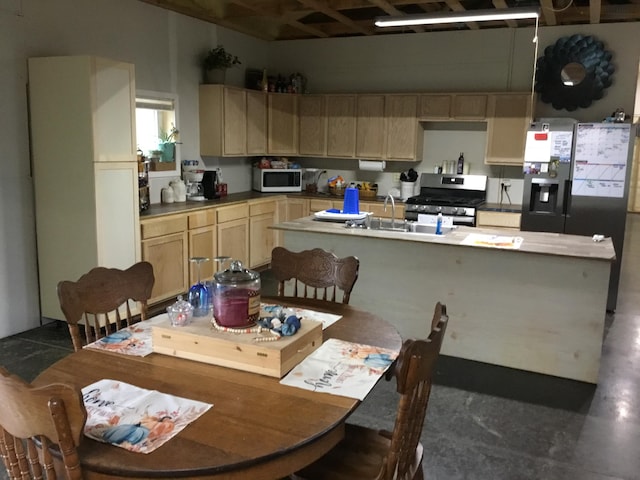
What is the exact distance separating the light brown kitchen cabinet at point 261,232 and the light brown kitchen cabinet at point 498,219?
2.21m

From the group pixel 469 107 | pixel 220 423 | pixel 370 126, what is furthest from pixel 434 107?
pixel 220 423

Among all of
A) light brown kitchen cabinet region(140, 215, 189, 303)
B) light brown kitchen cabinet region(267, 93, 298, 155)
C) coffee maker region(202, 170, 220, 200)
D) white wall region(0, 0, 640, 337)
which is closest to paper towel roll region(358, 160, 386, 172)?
white wall region(0, 0, 640, 337)

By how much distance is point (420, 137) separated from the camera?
21.1ft

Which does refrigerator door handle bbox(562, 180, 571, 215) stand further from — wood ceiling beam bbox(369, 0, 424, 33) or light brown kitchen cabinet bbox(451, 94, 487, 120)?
wood ceiling beam bbox(369, 0, 424, 33)

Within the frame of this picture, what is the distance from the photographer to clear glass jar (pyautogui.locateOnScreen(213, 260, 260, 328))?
1860 mm

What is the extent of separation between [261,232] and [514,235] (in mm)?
3079

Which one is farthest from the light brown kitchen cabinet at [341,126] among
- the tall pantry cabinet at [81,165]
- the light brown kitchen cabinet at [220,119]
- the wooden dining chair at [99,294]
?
the wooden dining chair at [99,294]

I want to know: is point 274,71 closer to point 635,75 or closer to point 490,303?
point 635,75

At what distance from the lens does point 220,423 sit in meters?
1.45

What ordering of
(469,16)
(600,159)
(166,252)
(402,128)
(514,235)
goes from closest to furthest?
(514,235) < (469,16) < (166,252) < (600,159) < (402,128)

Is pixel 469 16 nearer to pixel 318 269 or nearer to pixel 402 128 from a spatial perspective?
pixel 402 128

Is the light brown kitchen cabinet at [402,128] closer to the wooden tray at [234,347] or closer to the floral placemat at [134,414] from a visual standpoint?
the wooden tray at [234,347]

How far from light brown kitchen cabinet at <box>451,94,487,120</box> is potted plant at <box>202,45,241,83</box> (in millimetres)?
2466

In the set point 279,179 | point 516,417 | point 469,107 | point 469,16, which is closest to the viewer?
point 516,417
